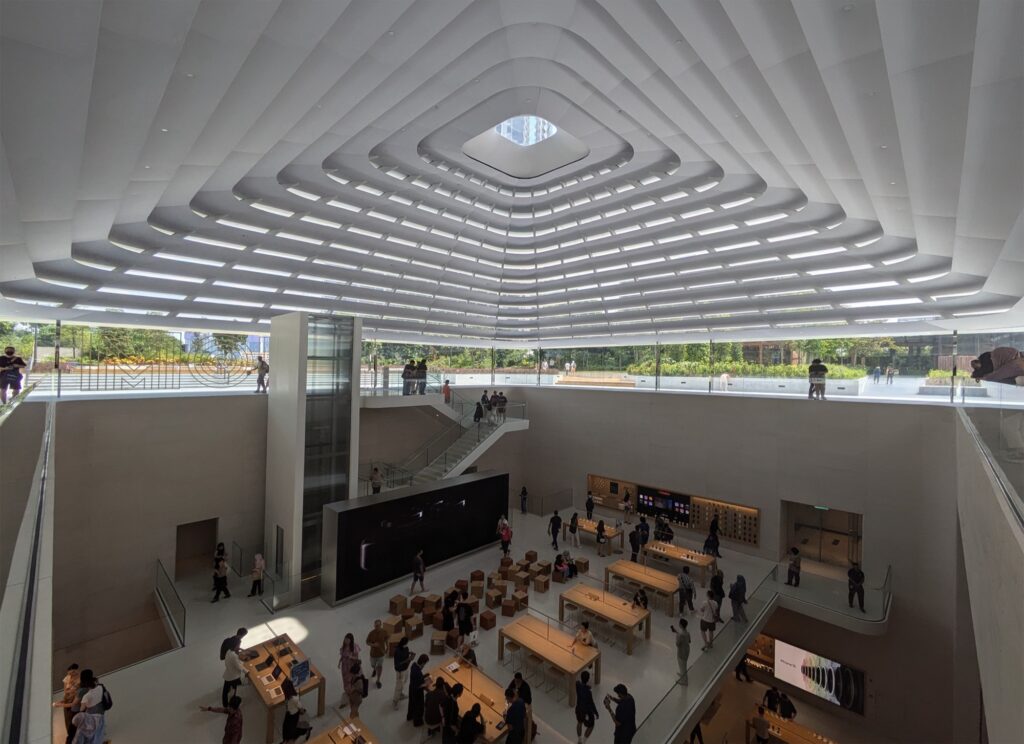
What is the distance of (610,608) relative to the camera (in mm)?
9953

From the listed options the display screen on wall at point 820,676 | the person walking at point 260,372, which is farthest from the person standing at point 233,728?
the display screen on wall at point 820,676

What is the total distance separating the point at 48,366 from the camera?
42.8 feet

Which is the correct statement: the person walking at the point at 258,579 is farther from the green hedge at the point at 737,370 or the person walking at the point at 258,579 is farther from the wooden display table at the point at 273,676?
the green hedge at the point at 737,370

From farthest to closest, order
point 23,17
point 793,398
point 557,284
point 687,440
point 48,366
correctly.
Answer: point 557,284, point 687,440, point 793,398, point 48,366, point 23,17

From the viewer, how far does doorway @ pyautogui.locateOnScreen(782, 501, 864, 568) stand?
14266mm

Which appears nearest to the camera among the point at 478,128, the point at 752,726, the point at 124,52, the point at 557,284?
the point at 124,52

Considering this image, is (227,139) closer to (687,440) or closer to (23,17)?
(23,17)

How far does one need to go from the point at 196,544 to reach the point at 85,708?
337 inches

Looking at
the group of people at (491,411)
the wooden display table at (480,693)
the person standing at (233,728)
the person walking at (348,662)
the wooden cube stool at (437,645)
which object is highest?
the group of people at (491,411)

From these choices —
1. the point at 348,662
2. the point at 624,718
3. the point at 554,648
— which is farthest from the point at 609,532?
the point at 348,662

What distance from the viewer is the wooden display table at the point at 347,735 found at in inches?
251

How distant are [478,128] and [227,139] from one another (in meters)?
5.36

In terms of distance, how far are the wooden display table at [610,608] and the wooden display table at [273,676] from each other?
5.22 m

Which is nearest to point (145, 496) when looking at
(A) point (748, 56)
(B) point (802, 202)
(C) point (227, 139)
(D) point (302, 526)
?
(D) point (302, 526)
